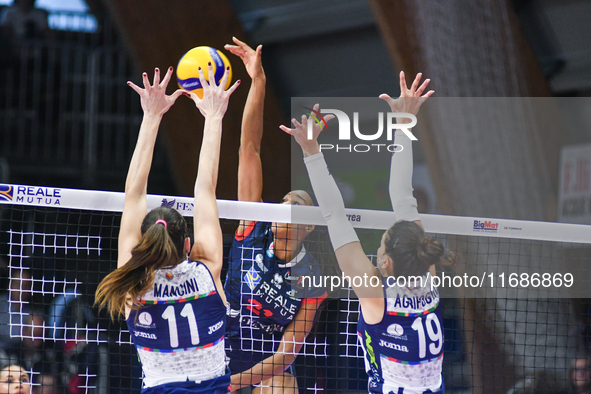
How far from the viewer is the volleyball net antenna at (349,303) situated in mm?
3883

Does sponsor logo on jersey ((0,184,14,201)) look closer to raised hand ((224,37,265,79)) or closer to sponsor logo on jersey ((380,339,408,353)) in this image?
raised hand ((224,37,265,79))

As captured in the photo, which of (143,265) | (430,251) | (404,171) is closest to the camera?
(143,265)

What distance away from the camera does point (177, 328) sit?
2906mm

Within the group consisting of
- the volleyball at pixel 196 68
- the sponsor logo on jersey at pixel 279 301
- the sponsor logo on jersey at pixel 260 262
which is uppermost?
the volleyball at pixel 196 68

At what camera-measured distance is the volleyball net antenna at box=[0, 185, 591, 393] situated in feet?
12.7

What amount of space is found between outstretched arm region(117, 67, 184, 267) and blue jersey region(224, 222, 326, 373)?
106 cm

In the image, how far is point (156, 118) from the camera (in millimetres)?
3342

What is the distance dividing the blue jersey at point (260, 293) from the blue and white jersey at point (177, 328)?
1038 mm

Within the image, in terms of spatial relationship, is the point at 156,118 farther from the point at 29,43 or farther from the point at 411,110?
the point at 29,43

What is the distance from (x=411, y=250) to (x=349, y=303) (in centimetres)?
132

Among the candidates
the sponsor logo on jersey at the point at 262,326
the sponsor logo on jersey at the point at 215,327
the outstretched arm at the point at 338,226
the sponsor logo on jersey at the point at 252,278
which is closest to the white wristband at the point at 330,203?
the outstretched arm at the point at 338,226

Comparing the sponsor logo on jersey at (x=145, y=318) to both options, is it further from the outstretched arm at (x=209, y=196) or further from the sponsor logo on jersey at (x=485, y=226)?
the sponsor logo on jersey at (x=485, y=226)

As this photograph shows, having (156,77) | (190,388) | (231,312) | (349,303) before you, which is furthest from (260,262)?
(156,77)

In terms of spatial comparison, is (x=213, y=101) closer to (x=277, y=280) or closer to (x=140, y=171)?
(x=140, y=171)
